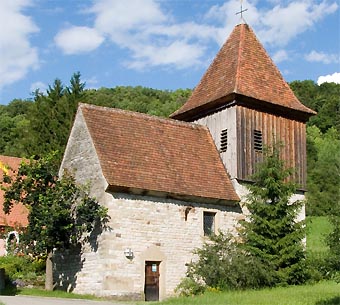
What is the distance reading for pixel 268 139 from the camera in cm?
3039

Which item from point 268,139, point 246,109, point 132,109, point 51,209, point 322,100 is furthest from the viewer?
point 322,100

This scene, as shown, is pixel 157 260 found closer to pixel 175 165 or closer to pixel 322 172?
pixel 175 165

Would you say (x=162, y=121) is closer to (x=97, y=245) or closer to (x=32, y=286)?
(x=97, y=245)

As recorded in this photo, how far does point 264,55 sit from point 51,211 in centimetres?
1460

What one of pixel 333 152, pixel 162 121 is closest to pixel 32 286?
pixel 162 121

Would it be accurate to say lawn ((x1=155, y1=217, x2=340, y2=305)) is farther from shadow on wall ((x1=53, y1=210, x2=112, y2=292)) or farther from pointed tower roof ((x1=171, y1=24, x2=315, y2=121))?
pointed tower roof ((x1=171, y1=24, x2=315, y2=121))

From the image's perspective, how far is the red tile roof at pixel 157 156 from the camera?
25.6m

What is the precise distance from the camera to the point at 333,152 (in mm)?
79312

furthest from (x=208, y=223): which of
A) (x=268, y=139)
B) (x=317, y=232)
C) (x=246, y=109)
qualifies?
(x=317, y=232)

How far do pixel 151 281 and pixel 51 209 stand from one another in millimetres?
4948

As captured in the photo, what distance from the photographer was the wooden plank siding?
29.3 m

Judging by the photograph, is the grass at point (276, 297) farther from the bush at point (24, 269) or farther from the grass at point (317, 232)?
the grass at point (317, 232)

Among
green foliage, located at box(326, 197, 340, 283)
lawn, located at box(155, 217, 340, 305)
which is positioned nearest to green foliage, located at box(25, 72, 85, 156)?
lawn, located at box(155, 217, 340, 305)

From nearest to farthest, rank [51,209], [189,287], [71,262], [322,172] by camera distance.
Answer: [51,209] < [189,287] < [71,262] < [322,172]
